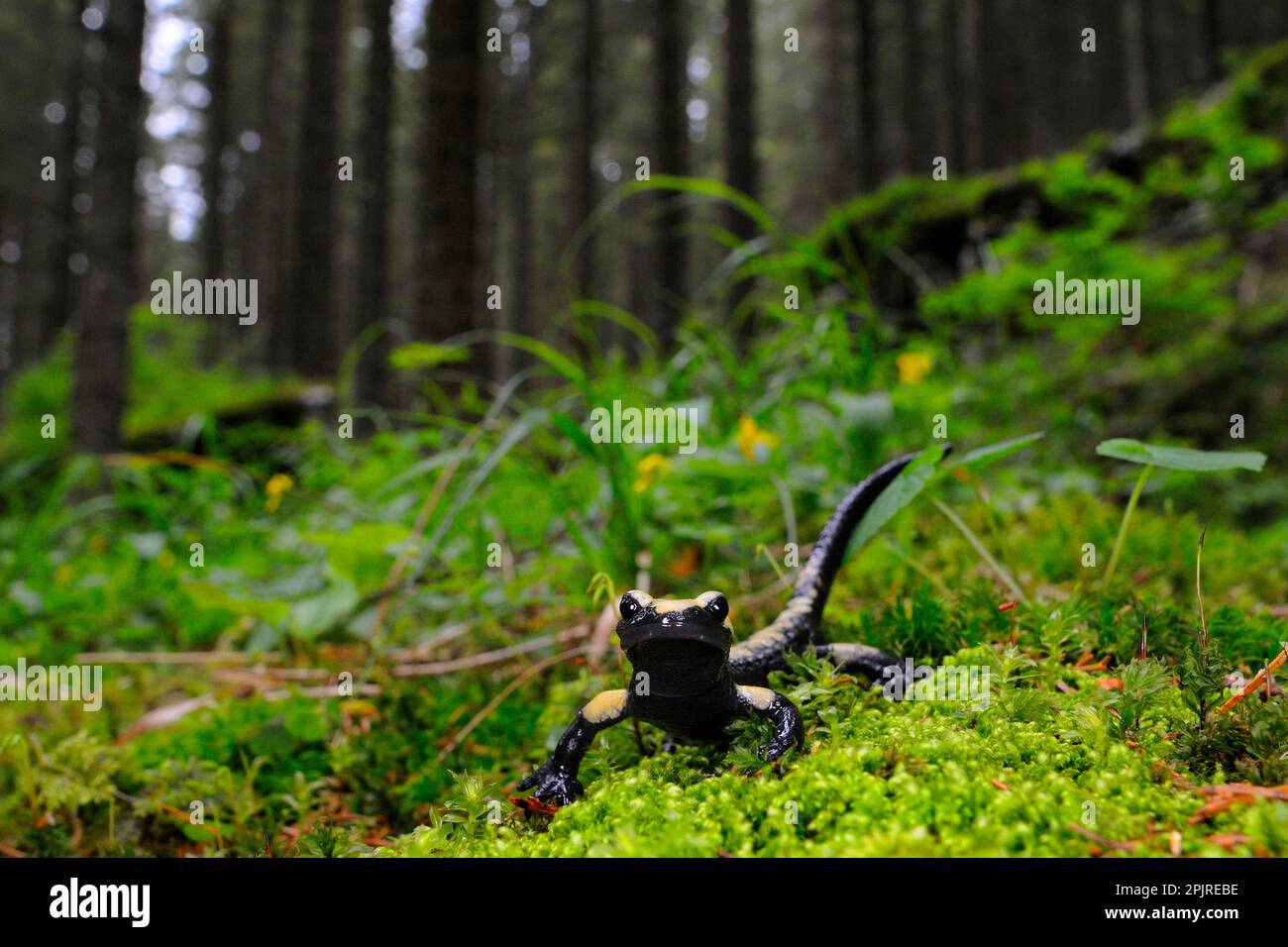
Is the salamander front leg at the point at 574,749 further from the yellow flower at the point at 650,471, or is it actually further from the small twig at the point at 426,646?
the small twig at the point at 426,646

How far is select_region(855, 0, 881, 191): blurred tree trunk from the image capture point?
1538 centimetres

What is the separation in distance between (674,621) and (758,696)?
29 centimetres

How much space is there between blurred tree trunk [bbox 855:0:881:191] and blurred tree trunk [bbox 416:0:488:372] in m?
10.8

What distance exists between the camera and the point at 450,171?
6855 mm

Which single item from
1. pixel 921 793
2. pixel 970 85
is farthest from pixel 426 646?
pixel 970 85

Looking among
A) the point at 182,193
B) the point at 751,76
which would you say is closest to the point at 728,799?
the point at 751,76

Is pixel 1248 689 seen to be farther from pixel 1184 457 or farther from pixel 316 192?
pixel 316 192

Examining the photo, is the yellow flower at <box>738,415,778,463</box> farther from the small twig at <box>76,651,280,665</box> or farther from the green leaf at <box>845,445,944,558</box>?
the small twig at <box>76,651,280,665</box>

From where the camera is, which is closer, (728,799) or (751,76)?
(728,799)

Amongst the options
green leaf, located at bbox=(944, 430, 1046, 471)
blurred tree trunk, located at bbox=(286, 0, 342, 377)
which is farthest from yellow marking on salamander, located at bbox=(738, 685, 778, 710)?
blurred tree trunk, located at bbox=(286, 0, 342, 377)

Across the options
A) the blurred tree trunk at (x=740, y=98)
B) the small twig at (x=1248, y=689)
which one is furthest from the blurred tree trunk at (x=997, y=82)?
the small twig at (x=1248, y=689)
